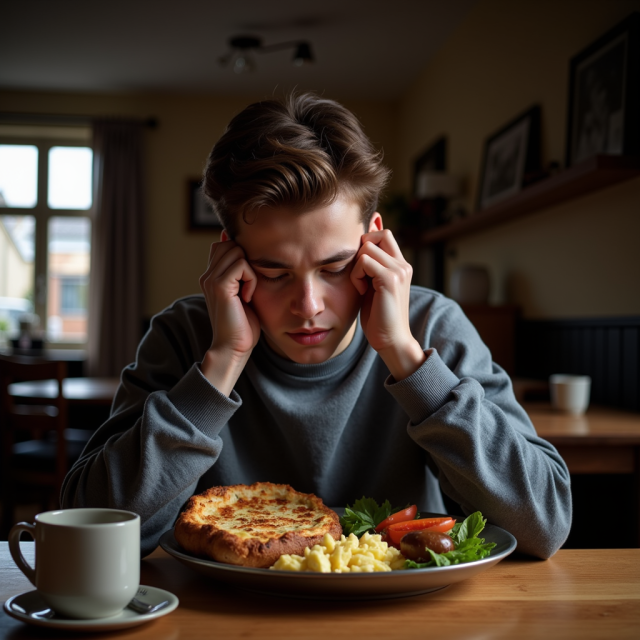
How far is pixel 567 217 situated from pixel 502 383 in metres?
2.12

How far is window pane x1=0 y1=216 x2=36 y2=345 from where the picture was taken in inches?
249

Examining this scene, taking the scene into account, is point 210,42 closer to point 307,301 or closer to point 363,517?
point 307,301

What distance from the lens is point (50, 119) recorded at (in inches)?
241

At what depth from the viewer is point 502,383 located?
4.09ft

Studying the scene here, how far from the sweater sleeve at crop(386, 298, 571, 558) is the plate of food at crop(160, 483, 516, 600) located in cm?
8

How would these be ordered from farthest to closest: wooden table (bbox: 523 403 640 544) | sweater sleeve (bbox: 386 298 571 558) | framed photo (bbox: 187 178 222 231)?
1. framed photo (bbox: 187 178 222 231)
2. wooden table (bbox: 523 403 640 544)
3. sweater sleeve (bbox: 386 298 571 558)

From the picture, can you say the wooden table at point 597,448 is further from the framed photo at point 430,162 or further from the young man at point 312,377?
the framed photo at point 430,162

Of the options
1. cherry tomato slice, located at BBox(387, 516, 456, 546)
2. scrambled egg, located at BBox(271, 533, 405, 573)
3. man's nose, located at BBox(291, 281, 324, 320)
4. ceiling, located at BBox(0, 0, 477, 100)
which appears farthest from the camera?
ceiling, located at BBox(0, 0, 477, 100)

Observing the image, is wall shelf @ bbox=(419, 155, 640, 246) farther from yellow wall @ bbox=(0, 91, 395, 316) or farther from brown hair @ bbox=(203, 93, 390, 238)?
yellow wall @ bbox=(0, 91, 395, 316)

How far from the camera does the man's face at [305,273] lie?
115cm

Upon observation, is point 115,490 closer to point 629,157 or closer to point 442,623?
point 442,623

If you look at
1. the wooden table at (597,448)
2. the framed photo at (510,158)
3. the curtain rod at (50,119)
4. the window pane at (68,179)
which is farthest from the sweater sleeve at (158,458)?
the window pane at (68,179)

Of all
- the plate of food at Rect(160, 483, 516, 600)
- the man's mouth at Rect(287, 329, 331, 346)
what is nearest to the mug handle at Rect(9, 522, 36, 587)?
the plate of food at Rect(160, 483, 516, 600)

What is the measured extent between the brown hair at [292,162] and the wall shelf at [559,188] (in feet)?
4.70
